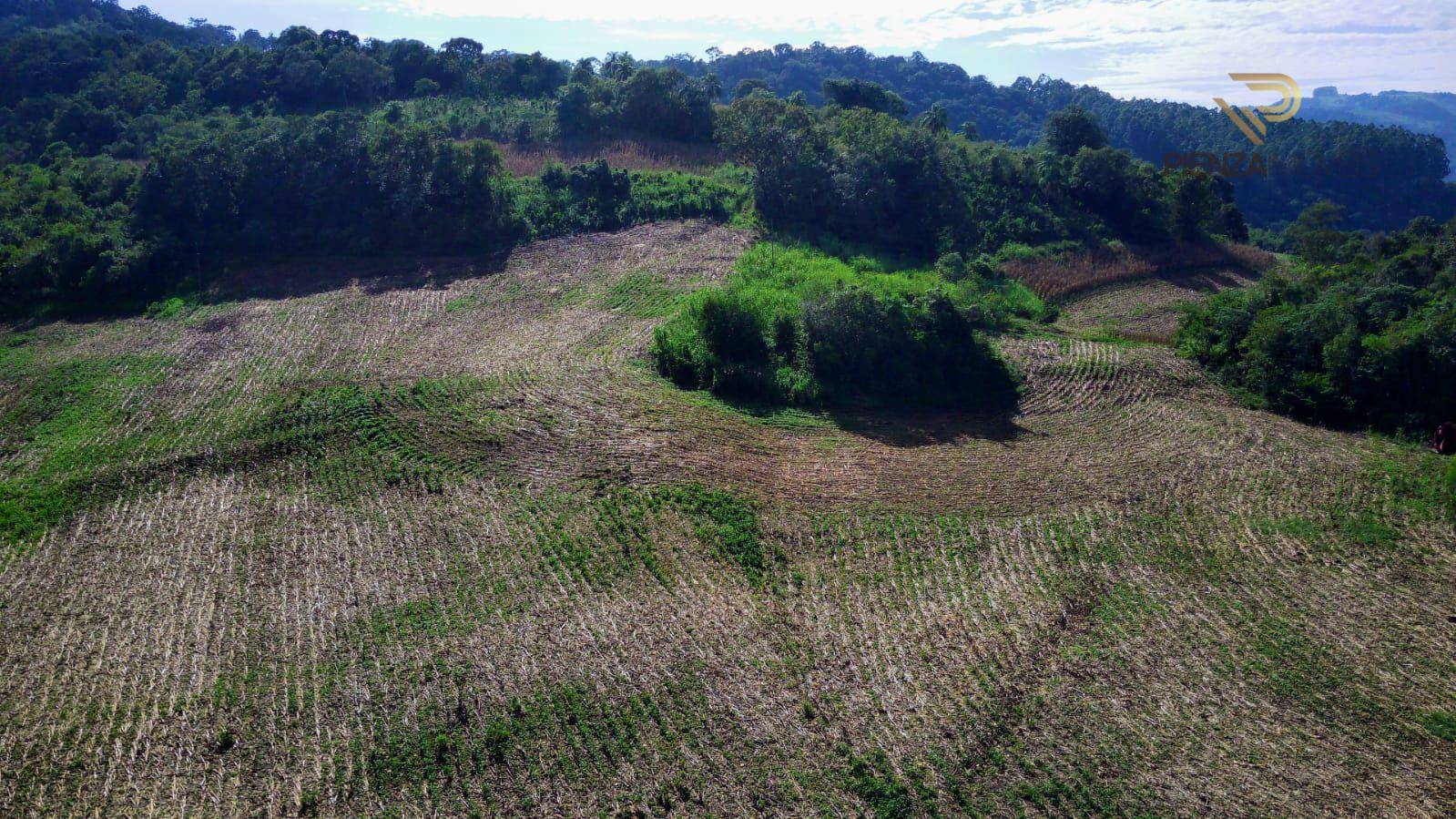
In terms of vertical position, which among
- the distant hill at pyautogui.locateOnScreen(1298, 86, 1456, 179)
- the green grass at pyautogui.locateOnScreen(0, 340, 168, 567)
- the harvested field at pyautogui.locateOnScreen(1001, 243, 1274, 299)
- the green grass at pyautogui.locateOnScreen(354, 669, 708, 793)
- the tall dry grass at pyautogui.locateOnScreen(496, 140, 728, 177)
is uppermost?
the distant hill at pyautogui.locateOnScreen(1298, 86, 1456, 179)

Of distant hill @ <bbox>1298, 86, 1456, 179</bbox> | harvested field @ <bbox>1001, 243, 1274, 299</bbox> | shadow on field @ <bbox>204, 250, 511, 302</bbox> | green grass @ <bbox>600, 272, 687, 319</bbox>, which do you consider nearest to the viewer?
green grass @ <bbox>600, 272, 687, 319</bbox>

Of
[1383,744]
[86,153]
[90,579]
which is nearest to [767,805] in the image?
[1383,744]

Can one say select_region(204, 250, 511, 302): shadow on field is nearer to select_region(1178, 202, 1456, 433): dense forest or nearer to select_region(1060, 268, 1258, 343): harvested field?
select_region(1060, 268, 1258, 343): harvested field

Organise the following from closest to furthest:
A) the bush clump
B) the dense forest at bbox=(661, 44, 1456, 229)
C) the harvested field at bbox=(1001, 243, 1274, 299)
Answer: the bush clump
the harvested field at bbox=(1001, 243, 1274, 299)
the dense forest at bbox=(661, 44, 1456, 229)

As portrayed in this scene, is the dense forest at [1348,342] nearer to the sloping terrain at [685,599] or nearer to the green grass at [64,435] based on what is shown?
the sloping terrain at [685,599]

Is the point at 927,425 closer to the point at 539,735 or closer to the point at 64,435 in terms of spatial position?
the point at 539,735

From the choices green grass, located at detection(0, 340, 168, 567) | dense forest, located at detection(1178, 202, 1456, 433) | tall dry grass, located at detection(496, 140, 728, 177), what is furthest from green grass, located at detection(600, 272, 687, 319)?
dense forest, located at detection(1178, 202, 1456, 433)

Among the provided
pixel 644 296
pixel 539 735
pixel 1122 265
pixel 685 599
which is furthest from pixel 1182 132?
pixel 539 735
